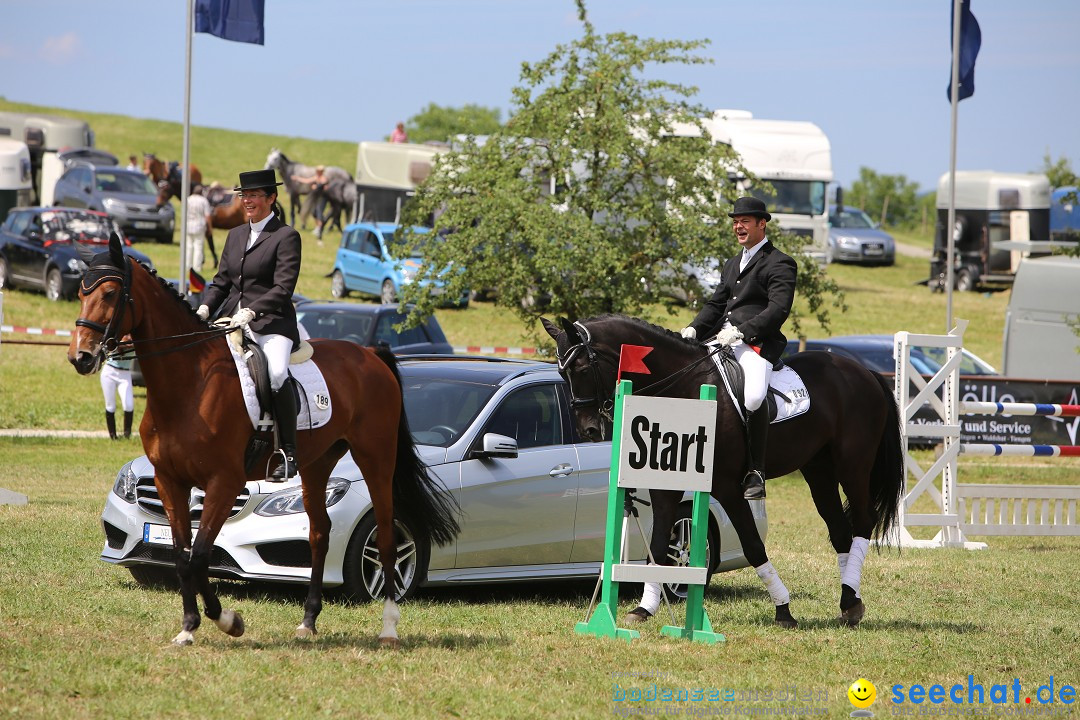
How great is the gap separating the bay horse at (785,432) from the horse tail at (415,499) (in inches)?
43.7

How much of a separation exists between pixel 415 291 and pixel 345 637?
11.1m

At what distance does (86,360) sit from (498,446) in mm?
3124

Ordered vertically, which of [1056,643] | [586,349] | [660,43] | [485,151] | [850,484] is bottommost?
[1056,643]

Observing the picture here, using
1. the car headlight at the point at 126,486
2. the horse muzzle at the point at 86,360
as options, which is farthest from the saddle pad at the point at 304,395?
the car headlight at the point at 126,486

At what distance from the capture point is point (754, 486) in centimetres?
862

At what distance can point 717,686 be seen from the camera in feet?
22.5

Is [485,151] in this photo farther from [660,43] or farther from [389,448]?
[389,448]

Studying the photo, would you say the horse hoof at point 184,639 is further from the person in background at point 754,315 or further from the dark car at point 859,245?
the dark car at point 859,245

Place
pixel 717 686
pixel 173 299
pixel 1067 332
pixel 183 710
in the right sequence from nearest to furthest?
pixel 183 710 → pixel 717 686 → pixel 173 299 → pixel 1067 332

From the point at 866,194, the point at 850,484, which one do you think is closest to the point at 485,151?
the point at 850,484

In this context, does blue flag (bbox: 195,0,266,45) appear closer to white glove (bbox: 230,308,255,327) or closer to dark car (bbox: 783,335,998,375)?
dark car (bbox: 783,335,998,375)

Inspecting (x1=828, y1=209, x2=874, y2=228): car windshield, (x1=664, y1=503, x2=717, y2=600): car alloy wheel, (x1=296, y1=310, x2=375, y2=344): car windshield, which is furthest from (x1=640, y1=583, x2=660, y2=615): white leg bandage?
(x1=828, y1=209, x2=874, y2=228): car windshield

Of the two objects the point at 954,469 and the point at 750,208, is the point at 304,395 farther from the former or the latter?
the point at 954,469

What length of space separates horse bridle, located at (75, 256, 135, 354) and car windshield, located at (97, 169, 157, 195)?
29365 millimetres
